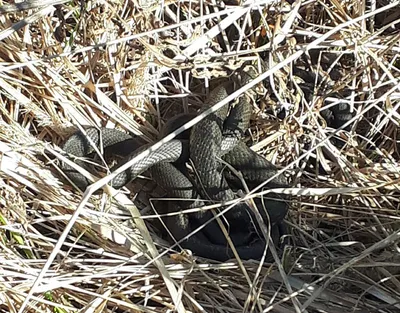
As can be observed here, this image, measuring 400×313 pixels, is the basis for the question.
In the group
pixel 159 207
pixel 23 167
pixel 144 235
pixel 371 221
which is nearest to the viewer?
pixel 144 235

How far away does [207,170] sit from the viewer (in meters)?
2.96

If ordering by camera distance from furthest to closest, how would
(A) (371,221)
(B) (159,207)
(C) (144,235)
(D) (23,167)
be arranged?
(B) (159,207) → (A) (371,221) → (D) (23,167) → (C) (144,235)

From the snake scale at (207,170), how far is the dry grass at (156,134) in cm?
10

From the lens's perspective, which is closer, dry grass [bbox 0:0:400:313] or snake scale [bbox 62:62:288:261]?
dry grass [bbox 0:0:400:313]

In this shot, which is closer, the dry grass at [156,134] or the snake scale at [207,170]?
the dry grass at [156,134]

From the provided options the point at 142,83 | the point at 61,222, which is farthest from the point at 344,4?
the point at 61,222

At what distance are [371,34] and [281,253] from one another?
1165mm

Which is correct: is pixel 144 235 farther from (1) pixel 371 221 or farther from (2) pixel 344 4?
(2) pixel 344 4

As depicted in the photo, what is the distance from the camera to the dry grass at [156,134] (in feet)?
8.33

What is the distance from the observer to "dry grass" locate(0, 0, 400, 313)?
8.33ft

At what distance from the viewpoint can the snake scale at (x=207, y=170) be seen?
113 inches

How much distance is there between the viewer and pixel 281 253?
9.44 ft

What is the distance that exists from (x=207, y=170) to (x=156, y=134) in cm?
38

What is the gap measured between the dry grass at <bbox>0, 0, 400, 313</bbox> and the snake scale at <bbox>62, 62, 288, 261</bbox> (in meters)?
0.10
